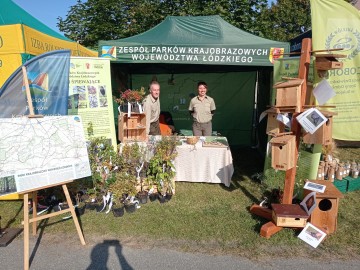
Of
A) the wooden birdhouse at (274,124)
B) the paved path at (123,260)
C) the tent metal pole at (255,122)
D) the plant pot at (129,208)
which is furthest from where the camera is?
the tent metal pole at (255,122)

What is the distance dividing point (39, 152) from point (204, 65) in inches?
212

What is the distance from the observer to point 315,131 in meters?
2.85

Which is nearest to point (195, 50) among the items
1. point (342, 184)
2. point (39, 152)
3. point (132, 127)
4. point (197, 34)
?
point (197, 34)

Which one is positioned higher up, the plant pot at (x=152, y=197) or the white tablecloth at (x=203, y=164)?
the white tablecloth at (x=203, y=164)

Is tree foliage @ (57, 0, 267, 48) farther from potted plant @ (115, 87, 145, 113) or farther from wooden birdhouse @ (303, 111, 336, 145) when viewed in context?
wooden birdhouse @ (303, 111, 336, 145)

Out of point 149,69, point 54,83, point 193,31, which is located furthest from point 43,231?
point 149,69

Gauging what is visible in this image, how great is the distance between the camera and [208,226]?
11.0 ft

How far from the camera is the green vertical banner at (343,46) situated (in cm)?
418

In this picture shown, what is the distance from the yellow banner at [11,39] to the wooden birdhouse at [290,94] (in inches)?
Result: 133

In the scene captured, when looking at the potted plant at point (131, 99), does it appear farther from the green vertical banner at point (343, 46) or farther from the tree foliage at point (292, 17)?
the tree foliage at point (292, 17)

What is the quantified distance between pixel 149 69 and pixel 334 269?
6.38m

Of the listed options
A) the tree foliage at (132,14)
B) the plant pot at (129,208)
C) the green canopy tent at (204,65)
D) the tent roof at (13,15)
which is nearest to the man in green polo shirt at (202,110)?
the green canopy tent at (204,65)

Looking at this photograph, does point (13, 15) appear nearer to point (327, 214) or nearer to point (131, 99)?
point (131, 99)

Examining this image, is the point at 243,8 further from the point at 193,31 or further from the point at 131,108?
the point at 131,108
